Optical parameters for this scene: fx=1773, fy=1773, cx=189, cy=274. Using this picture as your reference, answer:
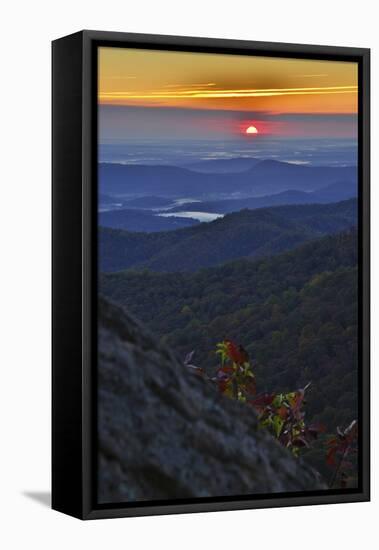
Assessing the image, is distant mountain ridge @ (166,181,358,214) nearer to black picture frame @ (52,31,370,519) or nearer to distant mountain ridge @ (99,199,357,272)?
distant mountain ridge @ (99,199,357,272)

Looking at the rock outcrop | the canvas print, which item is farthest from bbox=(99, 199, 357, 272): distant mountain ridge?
the rock outcrop

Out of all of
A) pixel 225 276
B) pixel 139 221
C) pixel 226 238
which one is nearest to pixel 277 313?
pixel 225 276

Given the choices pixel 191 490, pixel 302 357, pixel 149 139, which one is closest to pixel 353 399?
pixel 302 357

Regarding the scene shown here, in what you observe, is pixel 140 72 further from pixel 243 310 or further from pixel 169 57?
pixel 243 310

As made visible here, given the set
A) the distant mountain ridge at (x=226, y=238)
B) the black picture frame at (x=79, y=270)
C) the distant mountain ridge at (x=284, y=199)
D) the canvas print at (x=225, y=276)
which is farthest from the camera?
the distant mountain ridge at (x=284, y=199)

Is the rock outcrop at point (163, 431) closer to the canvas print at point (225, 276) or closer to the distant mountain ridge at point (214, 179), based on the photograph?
the canvas print at point (225, 276)

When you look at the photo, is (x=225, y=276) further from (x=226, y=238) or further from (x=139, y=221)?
(x=139, y=221)

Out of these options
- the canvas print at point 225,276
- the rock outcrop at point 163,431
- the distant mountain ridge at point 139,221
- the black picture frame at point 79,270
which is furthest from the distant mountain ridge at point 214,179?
the rock outcrop at point 163,431
